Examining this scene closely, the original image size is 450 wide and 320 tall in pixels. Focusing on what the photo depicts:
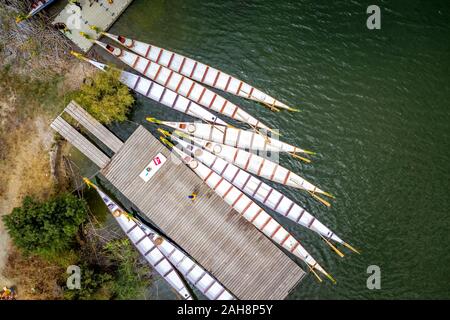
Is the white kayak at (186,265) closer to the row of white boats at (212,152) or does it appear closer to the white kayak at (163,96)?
the row of white boats at (212,152)

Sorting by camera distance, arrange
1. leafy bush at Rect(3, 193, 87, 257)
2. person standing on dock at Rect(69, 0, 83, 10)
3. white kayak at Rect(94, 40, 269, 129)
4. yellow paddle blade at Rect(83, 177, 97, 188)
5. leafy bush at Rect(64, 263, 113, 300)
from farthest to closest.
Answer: person standing on dock at Rect(69, 0, 83, 10)
white kayak at Rect(94, 40, 269, 129)
yellow paddle blade at Rect(83, 177, 97, 188)
leafy bush at Rect(64, 263, 113, 300)
leafy bush at Rect(3, 193, 87, 257)

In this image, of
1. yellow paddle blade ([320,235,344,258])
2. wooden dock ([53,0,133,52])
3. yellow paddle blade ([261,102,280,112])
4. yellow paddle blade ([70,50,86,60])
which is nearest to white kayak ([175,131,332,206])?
yellow paddle blade ([320,235,344,258])

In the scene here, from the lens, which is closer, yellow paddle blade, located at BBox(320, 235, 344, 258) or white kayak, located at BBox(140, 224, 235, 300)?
white kayak, located at BBox(140, 224, 235, 300)

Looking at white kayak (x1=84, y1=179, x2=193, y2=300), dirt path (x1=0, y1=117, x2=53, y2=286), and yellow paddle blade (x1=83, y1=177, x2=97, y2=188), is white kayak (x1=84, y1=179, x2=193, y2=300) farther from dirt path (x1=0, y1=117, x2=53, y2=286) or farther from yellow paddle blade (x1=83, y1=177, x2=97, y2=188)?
dirt path (x1=0, y1=117, x2=53, y2=286)

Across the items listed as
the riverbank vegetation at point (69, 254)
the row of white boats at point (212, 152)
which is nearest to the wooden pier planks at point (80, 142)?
the row of white boats at point (212, 152)

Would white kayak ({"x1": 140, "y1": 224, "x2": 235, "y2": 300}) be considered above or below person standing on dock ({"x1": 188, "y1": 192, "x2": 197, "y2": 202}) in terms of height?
below

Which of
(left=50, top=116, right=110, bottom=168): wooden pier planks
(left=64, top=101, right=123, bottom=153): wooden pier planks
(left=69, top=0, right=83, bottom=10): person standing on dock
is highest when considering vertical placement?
(left=69, top=0, right=83, bottom=10): person standing on dock

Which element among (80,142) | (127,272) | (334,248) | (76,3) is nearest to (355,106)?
(334,248)

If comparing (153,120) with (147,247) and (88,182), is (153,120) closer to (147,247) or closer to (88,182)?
(88,182)

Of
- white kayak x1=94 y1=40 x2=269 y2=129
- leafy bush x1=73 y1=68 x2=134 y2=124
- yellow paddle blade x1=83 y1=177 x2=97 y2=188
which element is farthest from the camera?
white kayak x1=94 y1=40 x2=269 y2=129
